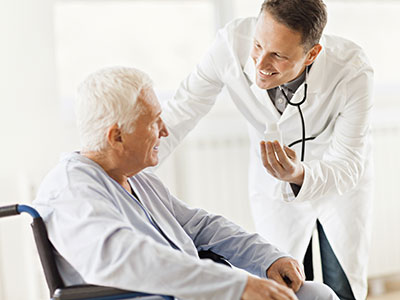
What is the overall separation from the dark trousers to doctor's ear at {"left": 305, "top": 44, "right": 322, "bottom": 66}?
2.12 ft

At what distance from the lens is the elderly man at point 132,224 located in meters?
1.27

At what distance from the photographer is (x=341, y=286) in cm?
203

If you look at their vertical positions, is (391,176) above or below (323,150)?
below

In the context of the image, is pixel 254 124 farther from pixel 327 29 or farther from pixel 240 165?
pixel 327 29

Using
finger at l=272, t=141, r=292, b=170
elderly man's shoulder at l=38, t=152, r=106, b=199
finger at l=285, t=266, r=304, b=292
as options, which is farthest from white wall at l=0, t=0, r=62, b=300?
finger at l=285, t=266, r=304, b=292

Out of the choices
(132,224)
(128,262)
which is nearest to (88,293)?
(128,262)

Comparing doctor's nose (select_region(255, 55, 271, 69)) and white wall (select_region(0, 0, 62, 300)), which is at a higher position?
doctor's nose (select_region(255, 55, 271, 69))

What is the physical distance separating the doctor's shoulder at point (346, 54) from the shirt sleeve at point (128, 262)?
34.2 inches

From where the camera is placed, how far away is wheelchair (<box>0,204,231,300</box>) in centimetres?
124

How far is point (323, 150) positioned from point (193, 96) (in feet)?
1.60

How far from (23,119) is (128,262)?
1648mm

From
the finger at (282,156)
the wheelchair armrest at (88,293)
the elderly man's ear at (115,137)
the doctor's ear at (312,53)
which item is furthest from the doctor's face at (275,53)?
the wheelchair armrest at (88,293)

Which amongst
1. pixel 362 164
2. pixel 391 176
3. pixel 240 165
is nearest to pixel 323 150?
pixel 362 164

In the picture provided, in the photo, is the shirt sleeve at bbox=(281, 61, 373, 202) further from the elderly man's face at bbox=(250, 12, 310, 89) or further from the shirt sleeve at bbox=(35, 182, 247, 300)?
the shirt sleeve at bbox=(35, 182, 247, 300)
